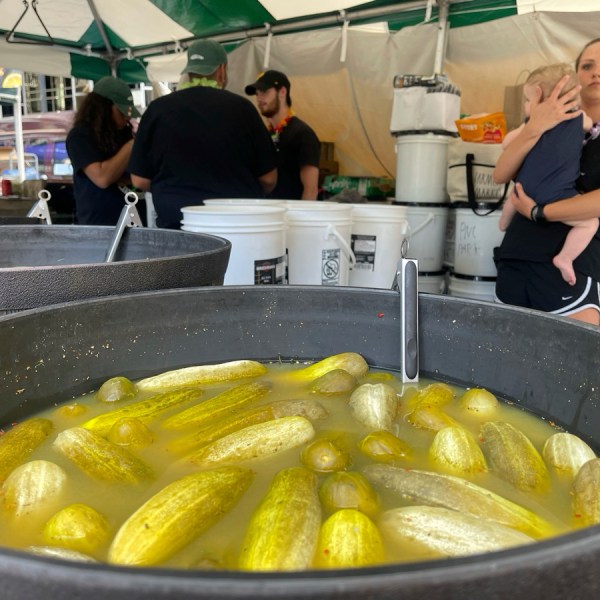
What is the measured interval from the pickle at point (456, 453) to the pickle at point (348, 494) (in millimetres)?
150

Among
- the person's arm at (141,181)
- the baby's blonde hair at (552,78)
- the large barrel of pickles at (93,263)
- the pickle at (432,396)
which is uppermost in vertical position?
the baby's blonde hair at (552,78)

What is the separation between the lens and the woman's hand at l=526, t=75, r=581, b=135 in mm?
2477

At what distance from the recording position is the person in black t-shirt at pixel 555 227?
247 centimetres

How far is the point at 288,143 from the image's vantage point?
12.7ft

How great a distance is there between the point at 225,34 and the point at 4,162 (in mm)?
10153

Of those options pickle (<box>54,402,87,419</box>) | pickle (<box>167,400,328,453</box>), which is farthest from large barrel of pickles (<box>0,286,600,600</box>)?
pickle (<box>167,400,328,453</box>)

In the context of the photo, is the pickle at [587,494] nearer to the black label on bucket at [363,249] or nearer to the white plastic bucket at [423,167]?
the black label on bucket at [363,249]

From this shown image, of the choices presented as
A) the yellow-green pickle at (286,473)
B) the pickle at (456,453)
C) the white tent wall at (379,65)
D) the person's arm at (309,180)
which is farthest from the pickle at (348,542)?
the white tent wall at (379,65)

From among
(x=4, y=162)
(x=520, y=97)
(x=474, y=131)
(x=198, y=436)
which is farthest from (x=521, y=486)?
(x=4, y=162)

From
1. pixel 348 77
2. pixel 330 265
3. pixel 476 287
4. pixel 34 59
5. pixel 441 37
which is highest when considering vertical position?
pixel 34 59

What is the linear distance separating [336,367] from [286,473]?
16.1 inches

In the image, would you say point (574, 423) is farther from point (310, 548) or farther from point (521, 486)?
point (310, 548)

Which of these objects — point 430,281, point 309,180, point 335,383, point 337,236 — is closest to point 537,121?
point 337,236

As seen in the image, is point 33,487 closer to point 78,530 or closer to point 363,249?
point 78,530
